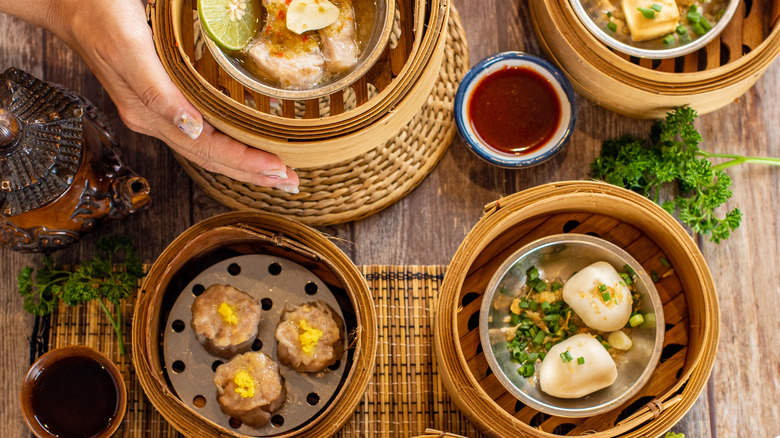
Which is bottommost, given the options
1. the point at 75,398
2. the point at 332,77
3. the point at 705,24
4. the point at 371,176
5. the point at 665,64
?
the point at 75,398

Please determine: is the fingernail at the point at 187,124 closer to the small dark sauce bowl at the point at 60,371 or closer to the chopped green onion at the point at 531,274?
the small dark sauce bowl at the point at 60,371

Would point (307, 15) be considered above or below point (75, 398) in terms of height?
above

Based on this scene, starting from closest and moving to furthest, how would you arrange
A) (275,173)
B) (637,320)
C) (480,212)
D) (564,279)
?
(275,173), (637,320), (564,279), (480,212)

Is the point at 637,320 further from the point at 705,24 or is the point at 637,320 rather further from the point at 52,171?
the point at 52,171

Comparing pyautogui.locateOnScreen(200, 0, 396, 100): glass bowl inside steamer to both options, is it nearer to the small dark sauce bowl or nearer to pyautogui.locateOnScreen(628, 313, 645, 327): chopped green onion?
the small dark sauce bowl

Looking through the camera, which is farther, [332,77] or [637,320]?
[637,320]

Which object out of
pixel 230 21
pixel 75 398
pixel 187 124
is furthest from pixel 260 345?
pixel 230 21
